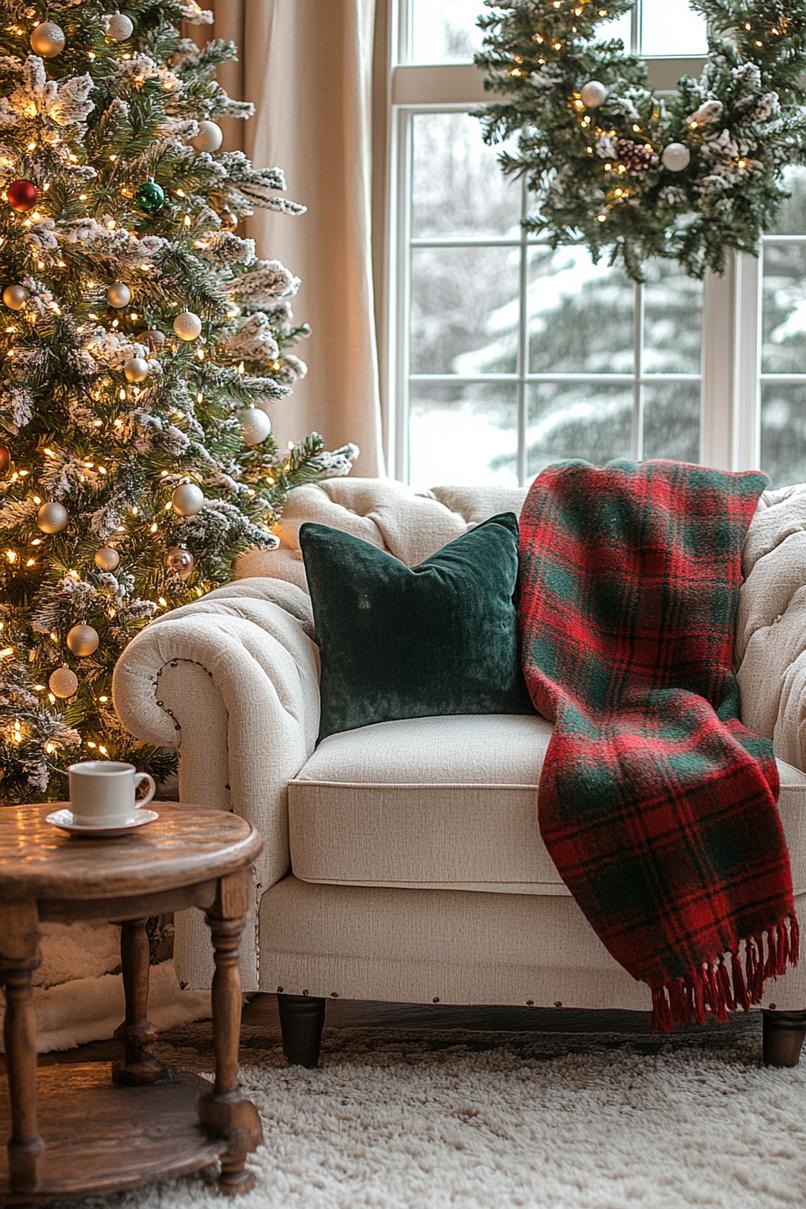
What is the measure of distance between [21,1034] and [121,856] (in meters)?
0.22

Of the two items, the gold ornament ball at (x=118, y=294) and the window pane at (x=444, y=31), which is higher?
the window pane at (x=444, y=31)

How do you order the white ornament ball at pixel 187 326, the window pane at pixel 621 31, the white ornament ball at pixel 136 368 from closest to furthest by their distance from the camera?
1. the white ornament ball at pixel 136 368
2. the white ornament ball at pixel 187 326
3. the window pane at pixel 621 31

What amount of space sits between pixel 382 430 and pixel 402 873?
1667 millimetres

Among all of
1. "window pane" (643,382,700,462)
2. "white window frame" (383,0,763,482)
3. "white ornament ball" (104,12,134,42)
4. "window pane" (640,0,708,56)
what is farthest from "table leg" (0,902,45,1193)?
"window pane" (640,0,708,56)

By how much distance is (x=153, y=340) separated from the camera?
235 centimetres

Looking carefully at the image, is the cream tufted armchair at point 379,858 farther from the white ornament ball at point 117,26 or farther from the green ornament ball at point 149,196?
the white ornament ball at point 117,26

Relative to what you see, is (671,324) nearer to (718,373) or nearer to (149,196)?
(718,373)

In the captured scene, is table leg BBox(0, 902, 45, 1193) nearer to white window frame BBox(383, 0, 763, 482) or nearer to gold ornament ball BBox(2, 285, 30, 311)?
gold ornament ball BBox(2, 285, 30, 311)

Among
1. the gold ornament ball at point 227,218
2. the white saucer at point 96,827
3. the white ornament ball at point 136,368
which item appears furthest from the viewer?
the gold ornament ball at point 227,218

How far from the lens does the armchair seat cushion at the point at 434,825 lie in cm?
179

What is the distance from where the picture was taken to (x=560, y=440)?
10.7 ft

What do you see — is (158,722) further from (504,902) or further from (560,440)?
(560,440)

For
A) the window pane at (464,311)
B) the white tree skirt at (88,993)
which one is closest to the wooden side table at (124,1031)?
the white tree skirt at (88,993)

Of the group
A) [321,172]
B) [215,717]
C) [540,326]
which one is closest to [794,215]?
[540,326]
